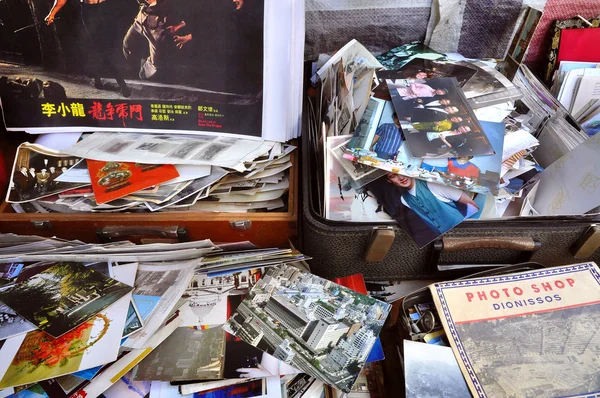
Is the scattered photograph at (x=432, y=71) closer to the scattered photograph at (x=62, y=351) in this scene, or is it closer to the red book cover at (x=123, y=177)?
the red book cover at (x=123, y=177)

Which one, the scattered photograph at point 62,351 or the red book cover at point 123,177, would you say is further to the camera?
the red book cover at point 123,177

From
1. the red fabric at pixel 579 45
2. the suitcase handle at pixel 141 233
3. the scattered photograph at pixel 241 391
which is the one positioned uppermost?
the red fabric at pixel 579 45

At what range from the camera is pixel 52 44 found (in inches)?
30.9

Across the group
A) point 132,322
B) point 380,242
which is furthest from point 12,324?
point 380,242

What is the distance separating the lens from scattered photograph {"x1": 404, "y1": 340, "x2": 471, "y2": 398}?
0.56 meters

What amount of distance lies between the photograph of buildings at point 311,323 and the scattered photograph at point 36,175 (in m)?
0.39

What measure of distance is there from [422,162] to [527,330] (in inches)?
11.7

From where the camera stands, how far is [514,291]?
2.14 feet

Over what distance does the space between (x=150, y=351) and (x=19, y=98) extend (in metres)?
0.59

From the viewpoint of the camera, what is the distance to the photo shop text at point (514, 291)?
0.65 m

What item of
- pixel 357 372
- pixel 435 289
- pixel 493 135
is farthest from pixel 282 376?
pixel 493 135

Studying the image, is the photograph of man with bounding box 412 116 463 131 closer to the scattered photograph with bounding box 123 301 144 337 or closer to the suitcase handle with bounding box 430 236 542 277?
the suitcase handle with bounding box 430 236 542 277

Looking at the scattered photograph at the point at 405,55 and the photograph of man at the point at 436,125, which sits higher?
the scattered photograph at the point at 405,55

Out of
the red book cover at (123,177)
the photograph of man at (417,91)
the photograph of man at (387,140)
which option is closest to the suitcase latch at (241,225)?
the red book cover at (123,177)
